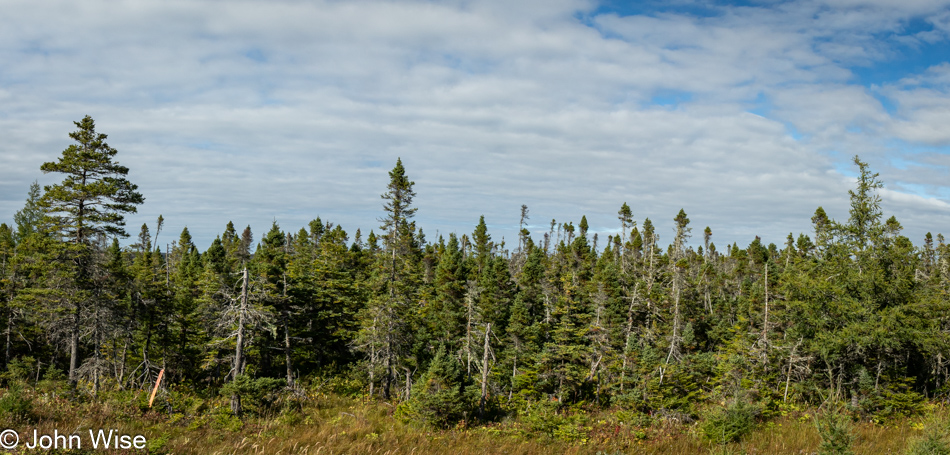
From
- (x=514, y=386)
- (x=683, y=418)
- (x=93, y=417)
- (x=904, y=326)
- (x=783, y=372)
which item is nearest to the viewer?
(x=93, y=417)

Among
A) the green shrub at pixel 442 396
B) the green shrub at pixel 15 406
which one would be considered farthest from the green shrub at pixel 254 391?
the green shrub at pixel 15 406

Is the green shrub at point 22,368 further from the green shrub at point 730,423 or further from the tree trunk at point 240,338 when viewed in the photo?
the green shrub at point 730,423

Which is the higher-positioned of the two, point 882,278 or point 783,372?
point 882,278

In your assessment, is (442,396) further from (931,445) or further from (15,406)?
(931,445)

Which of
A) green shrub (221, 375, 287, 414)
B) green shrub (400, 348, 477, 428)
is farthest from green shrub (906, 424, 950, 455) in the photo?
green shrub (221, 375, 287, 414)

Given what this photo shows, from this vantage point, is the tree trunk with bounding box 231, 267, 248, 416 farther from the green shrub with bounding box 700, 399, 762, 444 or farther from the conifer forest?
the green shrub with bounding box 700, 399, 762, 444

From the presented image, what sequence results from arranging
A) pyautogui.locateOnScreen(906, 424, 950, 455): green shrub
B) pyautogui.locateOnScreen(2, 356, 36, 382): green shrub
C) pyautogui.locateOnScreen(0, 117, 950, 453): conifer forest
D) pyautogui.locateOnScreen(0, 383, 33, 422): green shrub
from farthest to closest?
pyautogui.locateOnScreen(2, 356, 36, 382): green shrub
pyautogui.locateOnScreen(0, 117, 950, 453): conifer forest
pyautogui.locateOnScreen(0, 383, 33, 422): green shrub
pyautogui.locateOnScreen(906, 424, 950, 455): green shrub

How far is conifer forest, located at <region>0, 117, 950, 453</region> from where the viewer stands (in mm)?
21562

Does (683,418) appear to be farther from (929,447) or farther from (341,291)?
(341,291)

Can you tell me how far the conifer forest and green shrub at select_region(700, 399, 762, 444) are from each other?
0.31 feet

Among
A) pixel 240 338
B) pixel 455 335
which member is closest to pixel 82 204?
pixel 240 338

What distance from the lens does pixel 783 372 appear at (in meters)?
27.5

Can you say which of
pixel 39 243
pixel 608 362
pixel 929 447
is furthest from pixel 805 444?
pixel 39 243

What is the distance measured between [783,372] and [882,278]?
905cm
